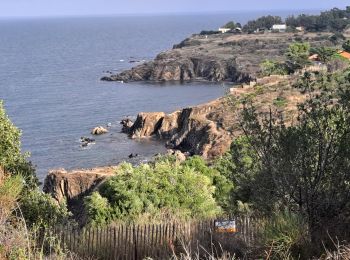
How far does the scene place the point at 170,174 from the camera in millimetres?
22406

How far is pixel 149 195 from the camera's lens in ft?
66.6

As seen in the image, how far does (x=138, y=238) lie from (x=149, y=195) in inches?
332

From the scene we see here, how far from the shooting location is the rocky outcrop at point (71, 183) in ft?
134

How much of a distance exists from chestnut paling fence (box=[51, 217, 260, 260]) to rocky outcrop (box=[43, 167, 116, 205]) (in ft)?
92.6

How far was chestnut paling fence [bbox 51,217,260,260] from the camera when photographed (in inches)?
457

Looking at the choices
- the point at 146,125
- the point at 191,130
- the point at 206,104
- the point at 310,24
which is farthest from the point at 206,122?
the point at 310,24

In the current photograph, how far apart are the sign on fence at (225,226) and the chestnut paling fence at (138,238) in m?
0.16

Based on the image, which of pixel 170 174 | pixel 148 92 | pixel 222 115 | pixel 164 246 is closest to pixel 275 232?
pixel 164 246

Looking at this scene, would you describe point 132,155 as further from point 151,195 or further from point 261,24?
point 261,24

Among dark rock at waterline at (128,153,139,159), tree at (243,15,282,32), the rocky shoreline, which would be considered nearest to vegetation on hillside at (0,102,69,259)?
the rocky shoreline

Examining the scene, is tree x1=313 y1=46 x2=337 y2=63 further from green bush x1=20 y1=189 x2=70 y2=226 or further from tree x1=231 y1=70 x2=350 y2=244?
tree x1=231 y1=70 x2=350 y2=244

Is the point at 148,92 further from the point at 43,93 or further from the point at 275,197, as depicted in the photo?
the point at 275,197

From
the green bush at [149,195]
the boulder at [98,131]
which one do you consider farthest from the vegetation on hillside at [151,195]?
the boulder at [98,131]

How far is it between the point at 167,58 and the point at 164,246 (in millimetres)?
113776
